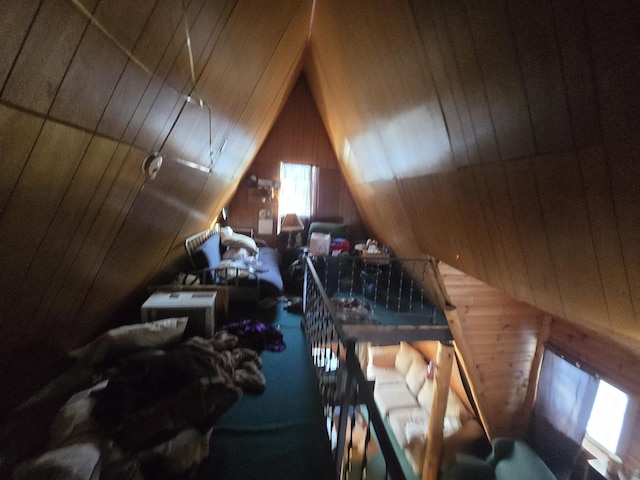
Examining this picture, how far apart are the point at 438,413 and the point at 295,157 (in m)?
4.57

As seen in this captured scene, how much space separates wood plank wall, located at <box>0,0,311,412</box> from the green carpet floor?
0.97 metres

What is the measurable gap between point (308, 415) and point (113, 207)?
1.57 metres

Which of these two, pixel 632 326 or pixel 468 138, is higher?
pixel 468 138

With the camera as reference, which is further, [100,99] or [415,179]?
[415,179]

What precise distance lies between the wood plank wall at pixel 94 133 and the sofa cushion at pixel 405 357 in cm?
413

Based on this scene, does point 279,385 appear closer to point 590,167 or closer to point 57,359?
point 57,359

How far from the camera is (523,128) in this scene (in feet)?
4.03

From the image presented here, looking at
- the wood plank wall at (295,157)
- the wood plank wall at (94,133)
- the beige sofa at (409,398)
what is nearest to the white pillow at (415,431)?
the beige sofa at (409,398)

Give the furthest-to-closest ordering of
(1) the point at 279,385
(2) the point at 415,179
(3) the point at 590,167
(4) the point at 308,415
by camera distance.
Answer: (2) the point at 415,179 < (1) the point at 279,385 < (4) the point at 308,415 < (3) the point at 590,167

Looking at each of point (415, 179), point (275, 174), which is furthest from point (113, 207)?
point (275, 174)

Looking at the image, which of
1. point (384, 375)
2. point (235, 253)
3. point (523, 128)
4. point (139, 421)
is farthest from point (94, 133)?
point (384, 375)

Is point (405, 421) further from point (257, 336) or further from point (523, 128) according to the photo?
point (523, 128)

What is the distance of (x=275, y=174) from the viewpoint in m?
5.50

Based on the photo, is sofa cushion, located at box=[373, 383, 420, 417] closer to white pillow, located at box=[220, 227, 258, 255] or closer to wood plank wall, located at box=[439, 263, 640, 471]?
wood plank wall, located at box=[439, 263, 640, 471]
